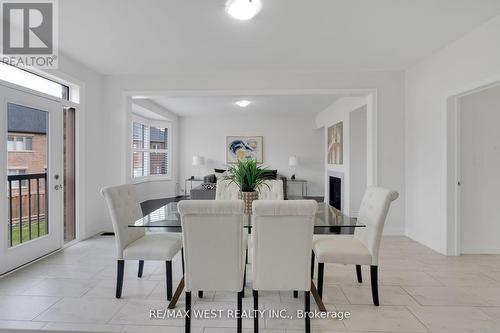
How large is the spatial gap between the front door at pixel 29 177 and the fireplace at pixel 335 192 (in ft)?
16.3

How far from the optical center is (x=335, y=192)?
6.45m

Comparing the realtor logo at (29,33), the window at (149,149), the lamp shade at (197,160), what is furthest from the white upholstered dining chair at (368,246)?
the lamp shade at (197,160)

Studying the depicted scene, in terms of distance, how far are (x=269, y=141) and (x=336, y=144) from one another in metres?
2.40

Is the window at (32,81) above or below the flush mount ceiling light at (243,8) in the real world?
below

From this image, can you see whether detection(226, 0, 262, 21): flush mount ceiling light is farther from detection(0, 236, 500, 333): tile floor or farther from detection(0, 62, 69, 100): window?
detection(0, 236, 500, 333): tile floor

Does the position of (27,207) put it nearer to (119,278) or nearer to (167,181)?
(119,278)

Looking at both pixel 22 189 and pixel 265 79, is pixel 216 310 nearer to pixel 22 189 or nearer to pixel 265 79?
pixel 22 189

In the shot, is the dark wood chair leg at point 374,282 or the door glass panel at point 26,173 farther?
the door glass panel at point 26,173

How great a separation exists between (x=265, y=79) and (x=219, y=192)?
1.94 m

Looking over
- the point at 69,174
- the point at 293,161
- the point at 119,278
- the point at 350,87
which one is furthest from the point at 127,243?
the point at 293,161

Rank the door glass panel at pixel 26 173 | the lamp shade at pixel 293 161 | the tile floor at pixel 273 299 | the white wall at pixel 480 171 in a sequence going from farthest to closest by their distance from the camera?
the lamp shade at pixel 293 161
the white wall at pixel 480 171
the door glass panel at pixel 26 173
the tile floor at pixel 273 299

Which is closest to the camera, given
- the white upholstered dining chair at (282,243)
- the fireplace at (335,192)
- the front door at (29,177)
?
the white upholstered dining chair at (282,243)

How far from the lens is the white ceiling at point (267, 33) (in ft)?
8.14

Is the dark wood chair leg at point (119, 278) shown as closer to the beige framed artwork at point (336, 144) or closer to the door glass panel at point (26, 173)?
the door glass panel at point (26, 173)
